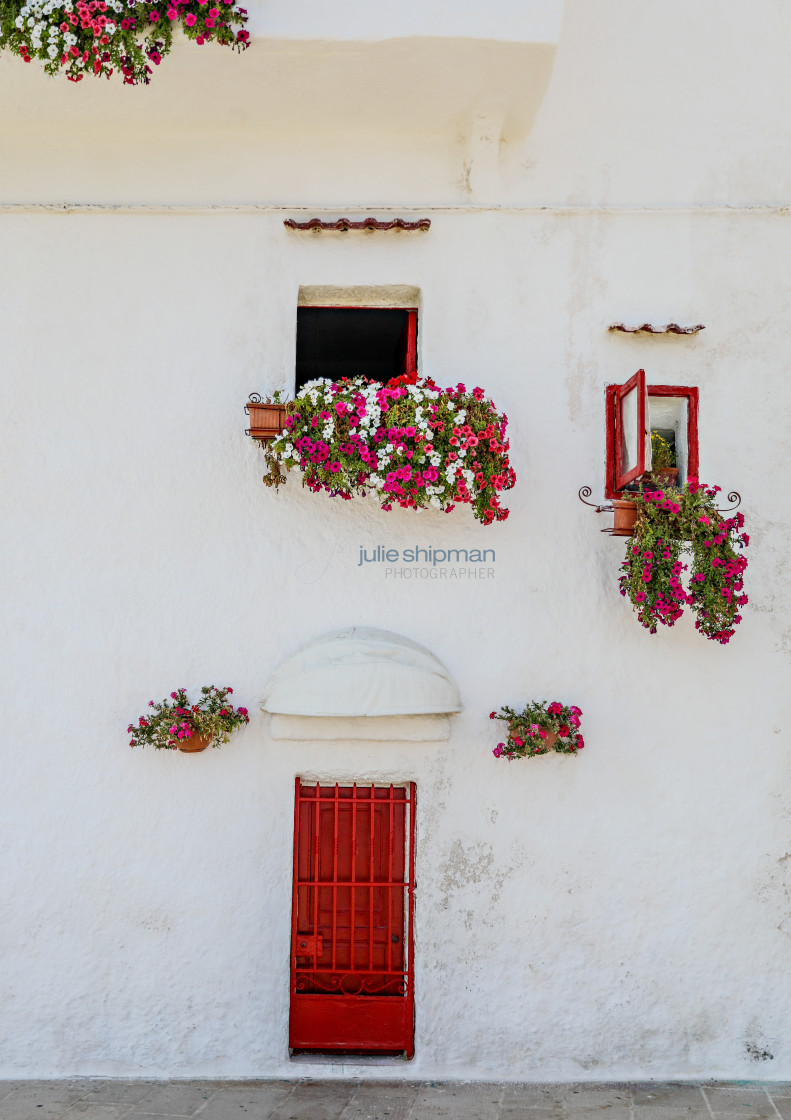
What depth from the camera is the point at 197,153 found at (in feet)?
21.0

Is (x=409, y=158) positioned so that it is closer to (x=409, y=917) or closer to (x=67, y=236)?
(x=67, y=236)

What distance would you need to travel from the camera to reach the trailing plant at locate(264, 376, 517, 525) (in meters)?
5.64

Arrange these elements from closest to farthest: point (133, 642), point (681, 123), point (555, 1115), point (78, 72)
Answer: point (555, 1115) → point (78, 72) → point (133, 642) → point (681, 123)

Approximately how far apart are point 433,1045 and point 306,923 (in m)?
1.02

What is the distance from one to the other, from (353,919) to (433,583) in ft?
6.87

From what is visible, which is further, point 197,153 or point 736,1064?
point 197,153

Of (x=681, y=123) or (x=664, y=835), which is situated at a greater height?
(x=681, y=123)

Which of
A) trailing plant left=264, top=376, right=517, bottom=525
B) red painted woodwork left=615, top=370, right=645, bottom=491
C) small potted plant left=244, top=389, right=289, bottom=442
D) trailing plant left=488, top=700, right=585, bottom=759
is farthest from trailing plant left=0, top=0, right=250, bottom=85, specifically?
trailing plant left=488, top=700, right=585, bottom=759

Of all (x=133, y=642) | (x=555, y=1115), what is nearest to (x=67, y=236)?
(x=133, y=642)

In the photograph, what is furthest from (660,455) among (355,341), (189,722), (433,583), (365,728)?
(189,722)

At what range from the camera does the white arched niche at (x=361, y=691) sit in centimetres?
568

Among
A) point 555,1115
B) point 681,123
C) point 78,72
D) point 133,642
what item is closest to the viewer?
point 555,1115

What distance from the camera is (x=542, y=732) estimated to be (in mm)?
5777

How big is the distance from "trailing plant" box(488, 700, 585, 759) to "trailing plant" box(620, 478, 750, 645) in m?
0.73
